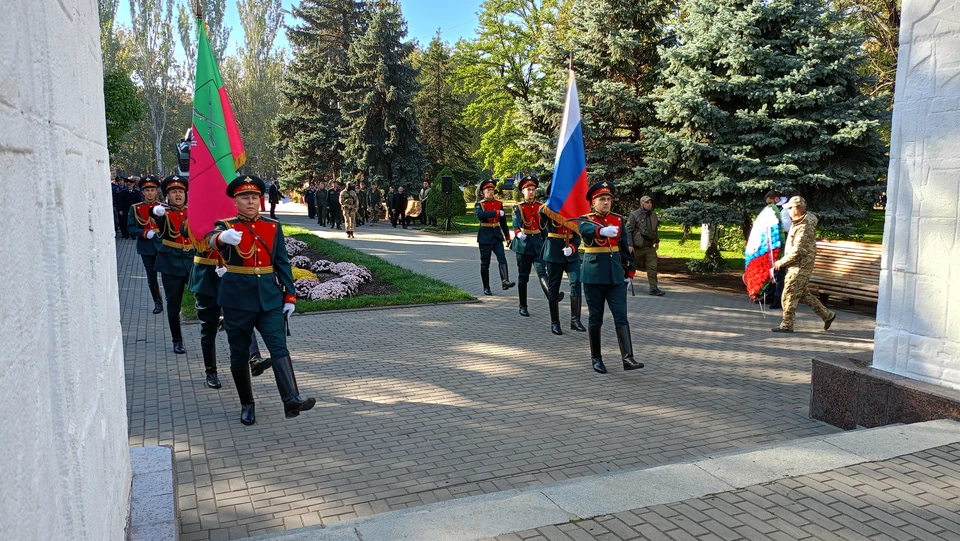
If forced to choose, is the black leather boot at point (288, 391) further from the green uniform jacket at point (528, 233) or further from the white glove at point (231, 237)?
the green uniform jacket at point (528, 233)

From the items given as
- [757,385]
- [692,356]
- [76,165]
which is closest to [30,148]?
[76,165]

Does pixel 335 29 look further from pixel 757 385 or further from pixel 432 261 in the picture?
pixel 757 385

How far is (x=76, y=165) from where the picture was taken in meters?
2.54

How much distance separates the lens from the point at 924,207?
18.7 feet

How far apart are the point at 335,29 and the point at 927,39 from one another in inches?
1506

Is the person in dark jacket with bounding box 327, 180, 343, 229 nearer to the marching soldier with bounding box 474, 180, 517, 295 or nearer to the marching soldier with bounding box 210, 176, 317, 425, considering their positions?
the marching soldier with bounding box 474, 180, 517, 295

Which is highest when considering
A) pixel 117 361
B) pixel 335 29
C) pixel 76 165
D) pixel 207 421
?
pixel 335 29

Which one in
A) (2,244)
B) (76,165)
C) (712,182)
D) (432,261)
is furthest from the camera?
(432,261)

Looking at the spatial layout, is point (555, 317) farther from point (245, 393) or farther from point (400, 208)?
point (400, 208)

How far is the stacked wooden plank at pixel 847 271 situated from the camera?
1183 cm

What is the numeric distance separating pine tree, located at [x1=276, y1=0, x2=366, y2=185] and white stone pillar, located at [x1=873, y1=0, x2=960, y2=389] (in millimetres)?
34152

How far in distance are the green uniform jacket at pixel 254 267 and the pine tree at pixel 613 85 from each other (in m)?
11.0

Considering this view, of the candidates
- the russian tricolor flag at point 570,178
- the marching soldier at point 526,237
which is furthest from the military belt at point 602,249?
the marching soldier at point 526,237

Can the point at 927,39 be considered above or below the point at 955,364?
above
